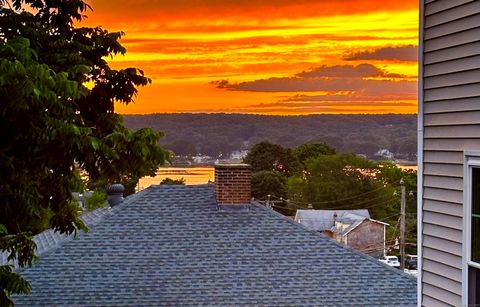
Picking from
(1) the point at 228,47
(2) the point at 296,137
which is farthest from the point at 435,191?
(2) the point at 296,137

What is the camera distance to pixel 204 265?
670 inches

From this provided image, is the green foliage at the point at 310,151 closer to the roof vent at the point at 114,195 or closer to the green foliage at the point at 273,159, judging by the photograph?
the green foliage at the point at 273,159

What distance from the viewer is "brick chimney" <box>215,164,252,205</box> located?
18.8 meters

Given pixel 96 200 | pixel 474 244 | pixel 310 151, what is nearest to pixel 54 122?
pixel 474 244

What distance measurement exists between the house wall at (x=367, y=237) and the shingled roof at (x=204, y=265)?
45103mm

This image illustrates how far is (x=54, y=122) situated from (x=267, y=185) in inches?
2733

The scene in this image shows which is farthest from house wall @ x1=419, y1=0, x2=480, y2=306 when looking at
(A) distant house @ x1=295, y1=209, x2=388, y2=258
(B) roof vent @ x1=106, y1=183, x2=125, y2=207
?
(A) distant house @ x1=295, y1=209, x2=388, y2=258

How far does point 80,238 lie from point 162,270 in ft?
7.48

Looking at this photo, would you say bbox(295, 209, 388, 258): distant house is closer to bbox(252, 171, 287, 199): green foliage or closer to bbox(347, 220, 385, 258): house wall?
bbox(347, 220, 385, 258): house wall

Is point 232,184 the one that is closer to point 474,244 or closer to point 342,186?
point 474,244

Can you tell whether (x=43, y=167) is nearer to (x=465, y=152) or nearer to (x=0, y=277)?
(x=0, y=277)

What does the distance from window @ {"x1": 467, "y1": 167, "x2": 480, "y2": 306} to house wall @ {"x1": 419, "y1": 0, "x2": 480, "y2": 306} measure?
6.3 inches

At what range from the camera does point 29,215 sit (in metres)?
10.0

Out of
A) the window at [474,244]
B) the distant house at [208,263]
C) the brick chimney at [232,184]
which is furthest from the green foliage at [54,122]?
the brick chimney at [232,184]
